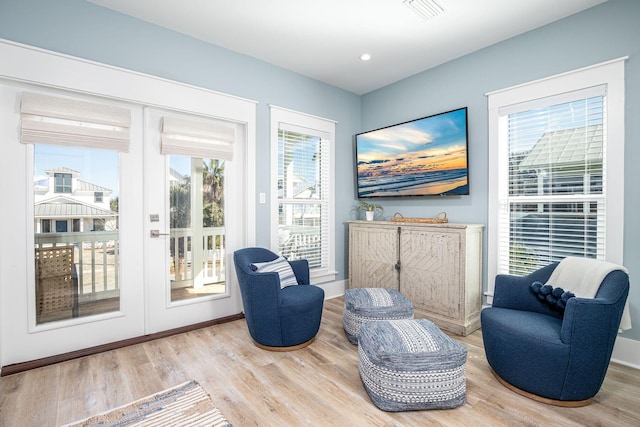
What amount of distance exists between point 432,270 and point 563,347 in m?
1.41

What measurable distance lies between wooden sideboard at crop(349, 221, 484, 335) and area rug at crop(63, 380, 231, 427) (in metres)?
2.20

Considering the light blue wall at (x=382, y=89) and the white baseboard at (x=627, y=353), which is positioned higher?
the light blue wall at (x=382, y=89)

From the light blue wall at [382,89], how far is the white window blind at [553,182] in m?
0.19

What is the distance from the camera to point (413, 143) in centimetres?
366

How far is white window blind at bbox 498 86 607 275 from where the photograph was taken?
2.54 meters

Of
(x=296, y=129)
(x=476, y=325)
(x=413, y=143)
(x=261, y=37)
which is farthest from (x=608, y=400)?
Answer: (x=261, y=37)

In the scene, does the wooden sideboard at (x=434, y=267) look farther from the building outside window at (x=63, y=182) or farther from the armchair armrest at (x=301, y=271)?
the building outside window at (x=63, y=182)

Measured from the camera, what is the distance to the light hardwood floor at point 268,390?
68.5 inches

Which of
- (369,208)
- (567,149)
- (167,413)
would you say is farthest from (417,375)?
(369,208)

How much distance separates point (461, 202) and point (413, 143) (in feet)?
2.87

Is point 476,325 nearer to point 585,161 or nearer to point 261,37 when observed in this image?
point 585,161

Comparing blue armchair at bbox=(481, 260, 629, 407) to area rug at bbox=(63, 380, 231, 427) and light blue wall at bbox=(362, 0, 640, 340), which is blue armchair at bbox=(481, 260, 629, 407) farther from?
area rug at bbox=(63, 380, 231, 427)

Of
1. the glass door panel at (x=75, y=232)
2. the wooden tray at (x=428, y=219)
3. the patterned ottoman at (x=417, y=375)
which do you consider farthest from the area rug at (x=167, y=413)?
the wooden tray at (x=428, y=219)

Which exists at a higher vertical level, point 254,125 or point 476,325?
point 254,125
